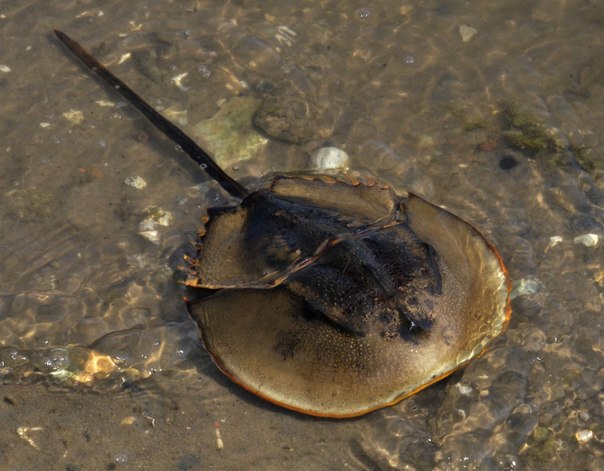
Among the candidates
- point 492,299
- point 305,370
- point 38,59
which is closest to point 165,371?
point 305,370

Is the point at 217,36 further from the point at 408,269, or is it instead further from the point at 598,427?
the point at 598,427

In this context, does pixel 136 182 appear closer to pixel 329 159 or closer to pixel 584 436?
pixel 329 159

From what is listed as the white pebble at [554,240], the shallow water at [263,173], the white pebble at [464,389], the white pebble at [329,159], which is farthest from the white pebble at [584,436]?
the white pebble at [329,159]

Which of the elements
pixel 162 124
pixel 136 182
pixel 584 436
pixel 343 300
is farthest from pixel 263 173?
pixel 584 436

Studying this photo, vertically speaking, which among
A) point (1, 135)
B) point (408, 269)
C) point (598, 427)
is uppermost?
point (408, 269)

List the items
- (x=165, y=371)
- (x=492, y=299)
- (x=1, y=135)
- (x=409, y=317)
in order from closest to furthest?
(x=409, y=317) < (x=492, y=299) < (x=165, y=371) < (x=1, y=135)

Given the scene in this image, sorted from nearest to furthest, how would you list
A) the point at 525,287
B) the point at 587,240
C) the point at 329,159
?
the point at 525,287, the point at 587,240, the point at 329,159

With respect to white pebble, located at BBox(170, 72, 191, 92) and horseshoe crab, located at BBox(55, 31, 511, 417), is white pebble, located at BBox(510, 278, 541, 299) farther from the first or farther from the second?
white pebble, located at BBox(170, 72, 191, 92)
